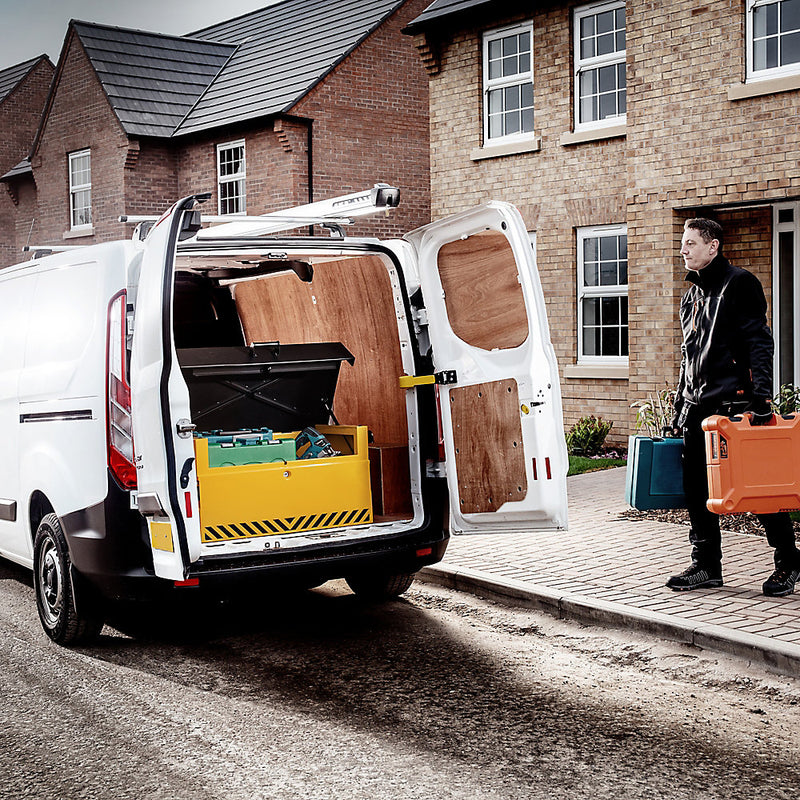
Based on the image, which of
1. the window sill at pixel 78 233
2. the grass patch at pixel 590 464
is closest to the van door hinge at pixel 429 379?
the grass patch at pixel 590 464

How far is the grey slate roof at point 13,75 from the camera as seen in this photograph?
3325cm

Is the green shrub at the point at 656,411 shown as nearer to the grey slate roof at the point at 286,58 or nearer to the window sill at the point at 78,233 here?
the grey slate roof at the point at 286,58

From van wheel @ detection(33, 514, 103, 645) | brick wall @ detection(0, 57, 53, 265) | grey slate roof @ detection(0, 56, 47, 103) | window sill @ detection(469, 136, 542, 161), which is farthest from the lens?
grey slate roof @ detection(0, 56, 47, 103)

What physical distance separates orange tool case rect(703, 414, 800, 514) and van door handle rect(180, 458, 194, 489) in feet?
9.29

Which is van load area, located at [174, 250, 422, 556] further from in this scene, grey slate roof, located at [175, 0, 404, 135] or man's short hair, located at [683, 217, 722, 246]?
grey slate roof, located at [175, 0, 404, 135]

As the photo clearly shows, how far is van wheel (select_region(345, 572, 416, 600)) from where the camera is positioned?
281 inches

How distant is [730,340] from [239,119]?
16591mm

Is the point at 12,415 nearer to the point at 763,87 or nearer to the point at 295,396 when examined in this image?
the point at 295,396

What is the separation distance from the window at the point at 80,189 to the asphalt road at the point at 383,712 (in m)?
19.8

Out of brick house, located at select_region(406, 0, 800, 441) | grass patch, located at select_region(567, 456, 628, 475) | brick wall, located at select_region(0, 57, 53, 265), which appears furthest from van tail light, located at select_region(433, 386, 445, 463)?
brick wall, located at select_region(0, 57, 53, 265)

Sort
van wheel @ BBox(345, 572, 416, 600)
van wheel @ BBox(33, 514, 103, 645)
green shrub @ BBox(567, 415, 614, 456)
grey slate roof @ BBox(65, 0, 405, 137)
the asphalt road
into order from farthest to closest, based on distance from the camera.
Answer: grey slate roof @ BBox(65, 0, 405, 137) → green shrub @ BBox(567, 415, 614, 456) → van wheel @ BBox(345, 572, 416, 600) → van wheel @ BBox(33, 514, 103, 645) → the asphalt road

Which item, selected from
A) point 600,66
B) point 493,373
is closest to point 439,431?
point 493,373

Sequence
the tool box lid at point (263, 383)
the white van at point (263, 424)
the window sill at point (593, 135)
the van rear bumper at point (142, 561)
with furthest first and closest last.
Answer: the window sill at point (593, 135)
the tool box lid at point (263, 383)
the van rear bumper at point (142, 561)
the white van at point (263, 424)

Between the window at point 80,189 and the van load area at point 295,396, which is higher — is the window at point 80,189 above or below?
above
